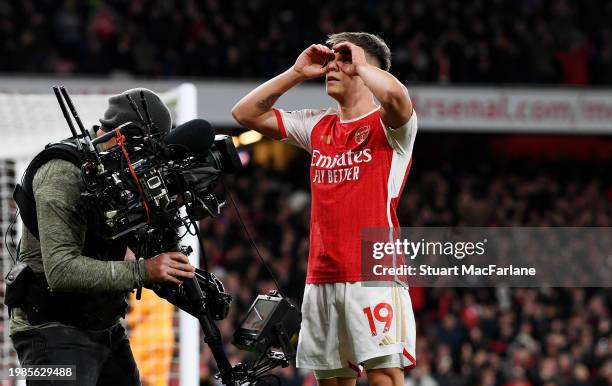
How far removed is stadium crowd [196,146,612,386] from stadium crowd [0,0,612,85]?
1.79 m

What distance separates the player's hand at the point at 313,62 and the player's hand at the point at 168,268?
3.23ft

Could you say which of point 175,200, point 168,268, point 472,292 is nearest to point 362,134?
point 175,200

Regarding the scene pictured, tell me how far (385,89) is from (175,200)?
912 millimetres

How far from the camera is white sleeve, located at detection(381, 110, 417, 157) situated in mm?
4504

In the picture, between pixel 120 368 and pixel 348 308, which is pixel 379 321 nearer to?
pixel 348 308

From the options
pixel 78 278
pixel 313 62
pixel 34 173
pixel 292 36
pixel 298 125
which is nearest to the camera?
pixel 78 278

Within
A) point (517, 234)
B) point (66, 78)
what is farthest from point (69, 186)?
point (66, 78)

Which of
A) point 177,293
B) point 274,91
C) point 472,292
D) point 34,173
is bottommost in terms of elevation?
point 177,293

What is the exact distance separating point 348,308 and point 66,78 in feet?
40.7

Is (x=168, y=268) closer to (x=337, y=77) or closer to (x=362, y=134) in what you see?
(x=362, y=134)

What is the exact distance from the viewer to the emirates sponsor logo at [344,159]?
180 inches

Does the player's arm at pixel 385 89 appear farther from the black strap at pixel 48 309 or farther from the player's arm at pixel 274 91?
the black strap at pixel 48 309

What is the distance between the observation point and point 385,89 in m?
4.34

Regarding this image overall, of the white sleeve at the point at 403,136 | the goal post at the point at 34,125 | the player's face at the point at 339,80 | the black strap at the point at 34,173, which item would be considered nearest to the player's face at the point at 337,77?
the player's face at the point at 339,80
